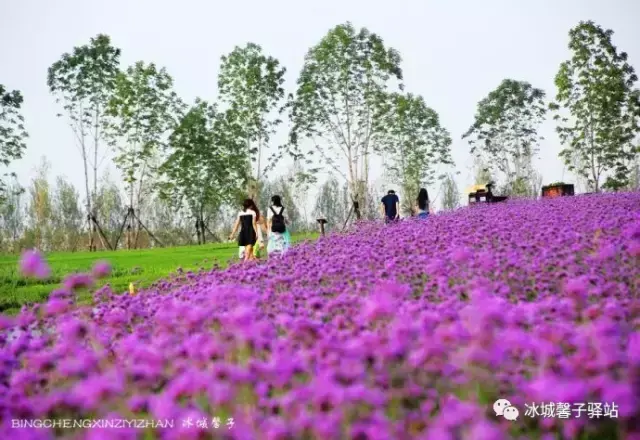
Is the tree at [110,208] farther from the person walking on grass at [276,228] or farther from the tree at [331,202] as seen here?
the person walking on grass at [276,228]

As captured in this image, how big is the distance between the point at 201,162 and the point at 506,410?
44934mm

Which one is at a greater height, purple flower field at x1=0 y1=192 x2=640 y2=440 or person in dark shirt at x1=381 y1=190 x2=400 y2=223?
person in dark shirt at x1=381 y1=190 x2=400 y2=223

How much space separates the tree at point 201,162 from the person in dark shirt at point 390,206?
22.7 metres

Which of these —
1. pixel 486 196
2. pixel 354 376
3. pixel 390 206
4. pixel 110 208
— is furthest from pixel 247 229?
pixel 110 208

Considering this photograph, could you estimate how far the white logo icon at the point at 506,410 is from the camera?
3.38 metres

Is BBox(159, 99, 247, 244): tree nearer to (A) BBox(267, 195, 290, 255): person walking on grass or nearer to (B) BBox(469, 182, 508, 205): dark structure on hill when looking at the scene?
(B) BBox(469, 182, 508, 205): dark structure on hill

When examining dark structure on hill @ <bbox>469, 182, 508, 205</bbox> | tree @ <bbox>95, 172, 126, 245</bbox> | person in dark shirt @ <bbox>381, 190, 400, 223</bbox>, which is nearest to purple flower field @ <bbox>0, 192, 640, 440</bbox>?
person in dark shirt @ <bbox>381, 190, 400, 223</bbox>

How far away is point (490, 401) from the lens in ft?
12.0

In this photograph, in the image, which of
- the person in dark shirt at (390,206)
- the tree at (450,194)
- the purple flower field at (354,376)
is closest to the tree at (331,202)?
the tree at (450,194)

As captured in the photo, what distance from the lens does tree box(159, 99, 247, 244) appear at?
150 feet

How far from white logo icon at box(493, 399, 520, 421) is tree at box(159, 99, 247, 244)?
41.5m

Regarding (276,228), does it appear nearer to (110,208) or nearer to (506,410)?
(506,410)

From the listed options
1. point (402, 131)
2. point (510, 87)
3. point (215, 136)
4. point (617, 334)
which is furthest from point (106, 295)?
point (510, 87)

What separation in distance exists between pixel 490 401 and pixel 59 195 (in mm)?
72030
